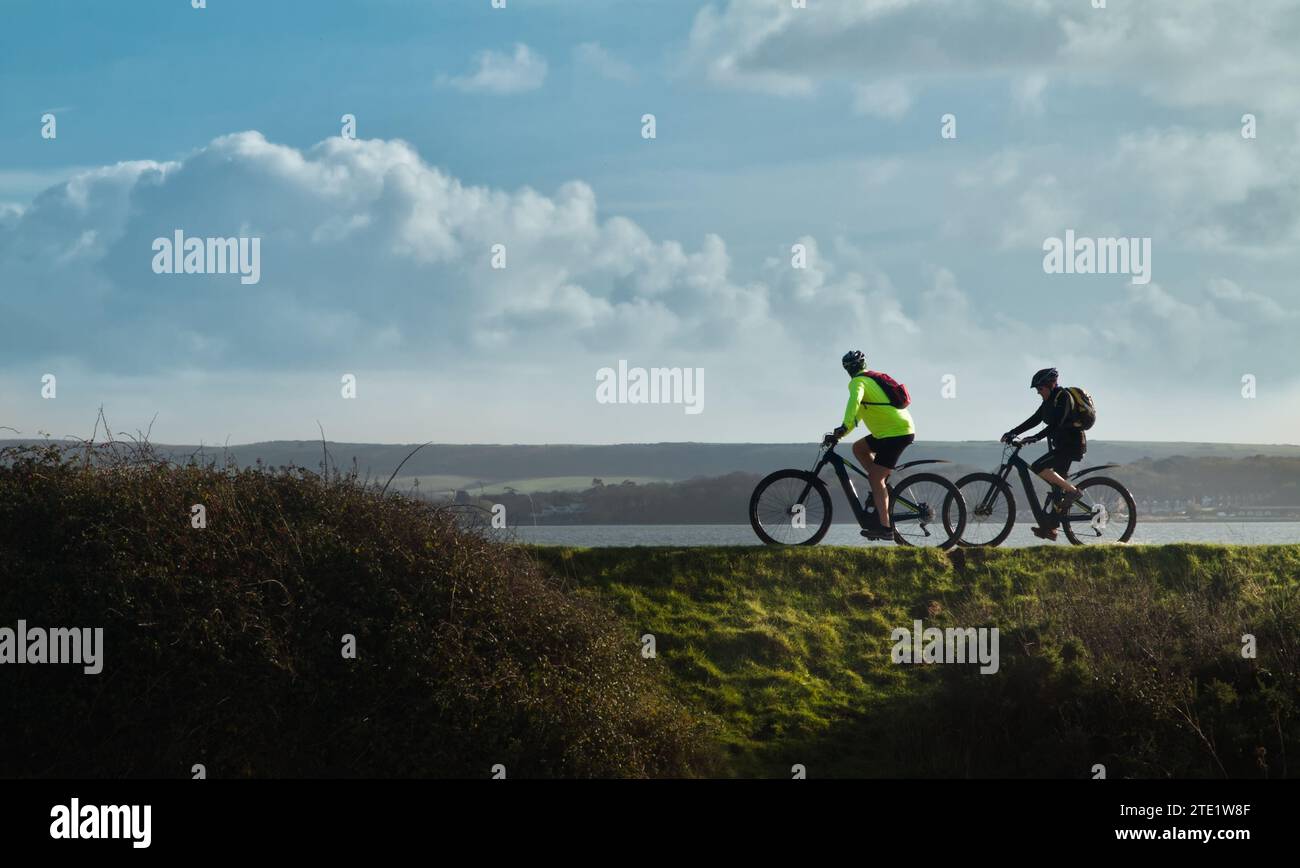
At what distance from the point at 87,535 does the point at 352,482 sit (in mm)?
2614

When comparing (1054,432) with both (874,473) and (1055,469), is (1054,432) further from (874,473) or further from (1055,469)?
(874,473)

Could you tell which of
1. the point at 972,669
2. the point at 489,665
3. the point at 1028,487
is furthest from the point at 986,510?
the point at 489,665

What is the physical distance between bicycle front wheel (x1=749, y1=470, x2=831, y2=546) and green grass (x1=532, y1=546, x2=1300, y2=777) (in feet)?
1.07

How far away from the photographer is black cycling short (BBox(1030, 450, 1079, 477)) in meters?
17.3

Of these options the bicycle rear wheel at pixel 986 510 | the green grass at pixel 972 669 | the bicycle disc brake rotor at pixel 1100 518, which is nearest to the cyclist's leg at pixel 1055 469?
the bicycle disc brake rotor at pixel 1100 518

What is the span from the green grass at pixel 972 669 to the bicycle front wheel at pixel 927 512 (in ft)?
0.89

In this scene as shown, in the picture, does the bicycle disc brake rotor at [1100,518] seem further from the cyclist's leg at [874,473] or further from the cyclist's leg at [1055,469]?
the cyclist's leg at [874,473]

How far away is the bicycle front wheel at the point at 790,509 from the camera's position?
634 inches

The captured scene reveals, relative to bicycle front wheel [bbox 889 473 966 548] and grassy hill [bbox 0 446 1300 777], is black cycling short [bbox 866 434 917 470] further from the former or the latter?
grassy hill [bbox 0 446 1300 777]
